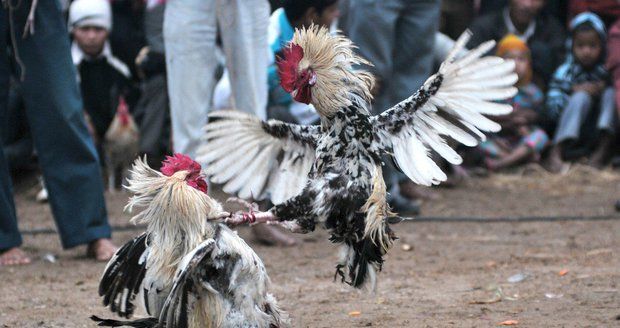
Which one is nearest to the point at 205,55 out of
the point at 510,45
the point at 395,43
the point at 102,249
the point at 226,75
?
the point at 102,249

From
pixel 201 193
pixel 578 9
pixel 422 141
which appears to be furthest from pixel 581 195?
pixel 201 193

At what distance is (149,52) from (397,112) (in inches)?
173

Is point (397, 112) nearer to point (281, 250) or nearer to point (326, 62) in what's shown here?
point (326, 62)

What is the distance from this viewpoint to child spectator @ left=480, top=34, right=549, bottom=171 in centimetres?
875

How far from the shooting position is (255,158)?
15.3 ft

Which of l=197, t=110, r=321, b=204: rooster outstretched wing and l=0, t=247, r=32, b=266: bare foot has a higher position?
l=197, t=110, r=321, b=204: rooster outstretched wing

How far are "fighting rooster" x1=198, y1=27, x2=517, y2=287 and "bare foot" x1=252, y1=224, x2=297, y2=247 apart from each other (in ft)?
5.11

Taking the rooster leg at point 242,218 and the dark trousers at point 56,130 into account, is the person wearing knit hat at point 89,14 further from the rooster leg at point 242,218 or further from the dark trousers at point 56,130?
the rooster leg at point 242,218

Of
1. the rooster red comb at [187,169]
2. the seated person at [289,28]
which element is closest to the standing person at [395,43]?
the seated person at [289,28]

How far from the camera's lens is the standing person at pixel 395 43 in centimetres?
664

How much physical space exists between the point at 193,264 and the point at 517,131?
5.74 meters

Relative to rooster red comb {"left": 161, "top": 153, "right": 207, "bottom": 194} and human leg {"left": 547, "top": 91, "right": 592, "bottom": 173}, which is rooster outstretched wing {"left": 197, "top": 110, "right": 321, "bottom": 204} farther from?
human leg {"left": 547, "top": 91, "right": 592, "bottom": 173}

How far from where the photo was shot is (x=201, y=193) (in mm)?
3682

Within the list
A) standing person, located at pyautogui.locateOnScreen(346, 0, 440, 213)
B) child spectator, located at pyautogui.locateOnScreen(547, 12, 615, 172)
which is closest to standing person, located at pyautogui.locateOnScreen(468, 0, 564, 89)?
child spectator, located at pyautogui.locateOnScreen(547, 12, 615, 172)
